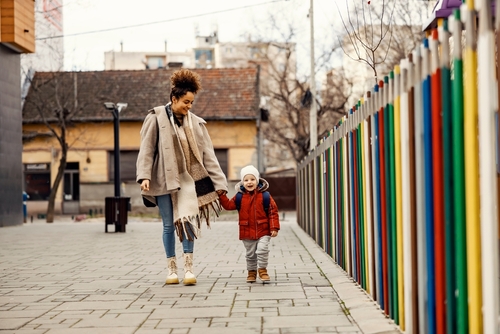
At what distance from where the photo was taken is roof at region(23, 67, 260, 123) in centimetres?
3728

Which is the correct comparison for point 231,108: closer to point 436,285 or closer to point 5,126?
point 5,126

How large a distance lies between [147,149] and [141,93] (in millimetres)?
32556

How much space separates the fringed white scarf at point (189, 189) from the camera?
6.99m

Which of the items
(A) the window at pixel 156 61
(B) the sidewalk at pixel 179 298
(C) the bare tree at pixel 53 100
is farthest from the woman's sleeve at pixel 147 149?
(A) the window at pixel 156 61

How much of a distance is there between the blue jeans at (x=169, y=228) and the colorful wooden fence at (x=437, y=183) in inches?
72.4

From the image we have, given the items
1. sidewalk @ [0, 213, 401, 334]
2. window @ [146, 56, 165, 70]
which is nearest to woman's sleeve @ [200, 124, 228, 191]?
sidewalk @ [0, 213, 401, 334]

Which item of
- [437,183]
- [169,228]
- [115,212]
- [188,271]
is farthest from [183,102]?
[115,212]

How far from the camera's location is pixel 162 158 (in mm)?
7078

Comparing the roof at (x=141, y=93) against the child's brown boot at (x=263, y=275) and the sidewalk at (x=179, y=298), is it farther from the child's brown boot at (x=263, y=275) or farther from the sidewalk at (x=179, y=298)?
the child's brown boot at (x=263, y=275)

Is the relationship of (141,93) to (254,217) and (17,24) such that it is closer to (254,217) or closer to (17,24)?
(17,24)

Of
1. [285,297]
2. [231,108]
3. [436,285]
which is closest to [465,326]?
[436,285]

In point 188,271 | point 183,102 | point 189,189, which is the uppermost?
point 183,102

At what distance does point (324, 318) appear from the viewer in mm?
5008

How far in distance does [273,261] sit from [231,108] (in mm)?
29020
